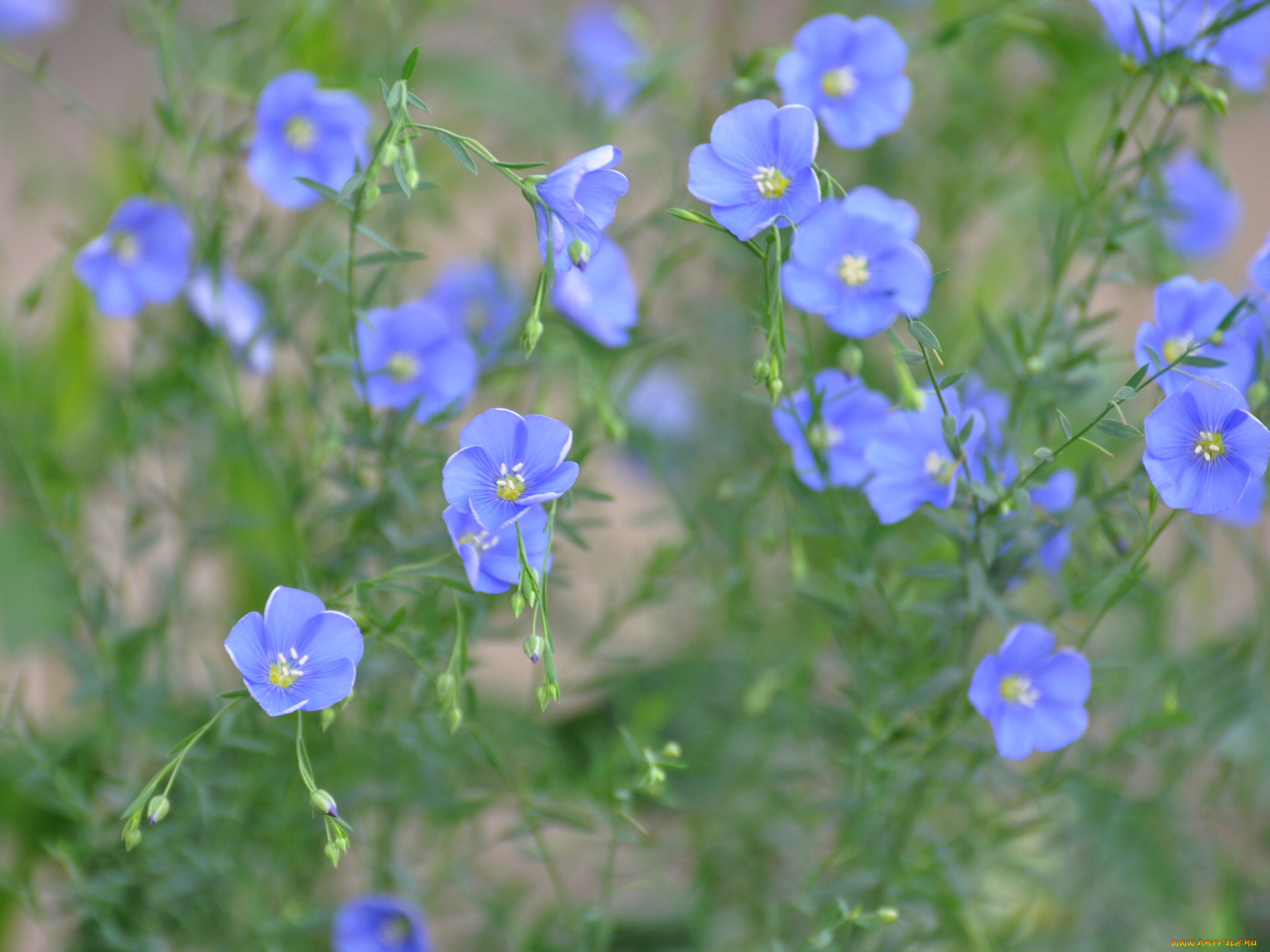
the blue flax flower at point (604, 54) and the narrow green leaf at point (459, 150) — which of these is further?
the blue flax flower at point (604, 54)

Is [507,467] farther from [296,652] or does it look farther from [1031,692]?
[1031,692]

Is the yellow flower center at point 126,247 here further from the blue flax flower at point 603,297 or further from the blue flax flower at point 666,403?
the blue flax flower at point 666,403

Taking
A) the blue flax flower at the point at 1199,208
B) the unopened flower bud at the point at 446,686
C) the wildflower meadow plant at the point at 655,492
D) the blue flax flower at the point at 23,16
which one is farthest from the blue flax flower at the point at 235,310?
the blue flax flower at the point at 1199,208

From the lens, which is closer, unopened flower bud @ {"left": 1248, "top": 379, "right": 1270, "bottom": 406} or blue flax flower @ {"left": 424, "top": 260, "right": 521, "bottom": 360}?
unopened flower bud @ {"left": 1248, "top": 379, "right": 1270, "bottom": 406}

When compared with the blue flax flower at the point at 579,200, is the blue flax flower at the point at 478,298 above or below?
below

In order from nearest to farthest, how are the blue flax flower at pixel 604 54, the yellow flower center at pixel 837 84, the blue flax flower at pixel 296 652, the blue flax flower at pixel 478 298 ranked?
the blue flax flower at pixel 296 652 → the yellow flower center at pixel 837 84 → the blue flax flower at pixel 478 298 → the blue flax flower at pixel 604 54

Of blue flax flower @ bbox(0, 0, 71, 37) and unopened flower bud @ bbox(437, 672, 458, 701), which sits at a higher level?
unopened flower bud @ bbox(437, 672, 458, 701)

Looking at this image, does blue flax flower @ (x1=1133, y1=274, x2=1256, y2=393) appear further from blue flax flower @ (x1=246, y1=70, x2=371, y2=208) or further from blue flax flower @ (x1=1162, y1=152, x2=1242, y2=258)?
blue flax flower @ (x1=246, y1=70, x2=371, y2=208)

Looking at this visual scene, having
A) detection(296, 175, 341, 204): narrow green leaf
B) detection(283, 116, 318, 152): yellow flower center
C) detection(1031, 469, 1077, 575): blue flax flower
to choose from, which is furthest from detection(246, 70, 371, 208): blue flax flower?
detection(1031, 469, 1077, 575): blue flax flower
